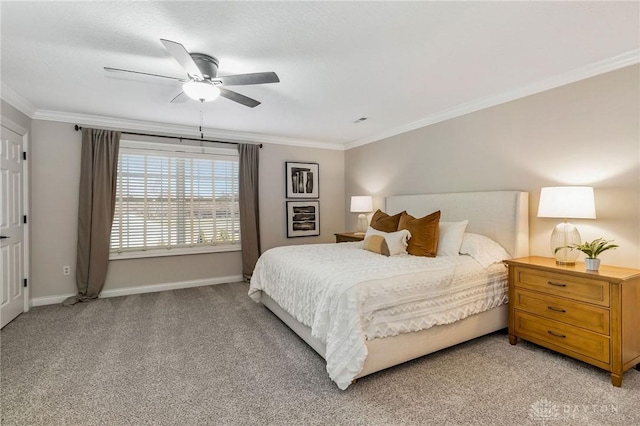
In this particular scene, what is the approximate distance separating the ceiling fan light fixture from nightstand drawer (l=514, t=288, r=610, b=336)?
3.09m

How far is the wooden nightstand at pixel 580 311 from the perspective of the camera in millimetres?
2143

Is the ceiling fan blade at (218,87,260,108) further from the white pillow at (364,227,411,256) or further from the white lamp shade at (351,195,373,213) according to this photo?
the white lamp shade at (351,195,373,213)

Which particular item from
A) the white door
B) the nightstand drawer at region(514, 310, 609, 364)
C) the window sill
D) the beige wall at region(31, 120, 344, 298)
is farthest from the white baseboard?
the nightstand drawer at region(514, 310, 609, 364)

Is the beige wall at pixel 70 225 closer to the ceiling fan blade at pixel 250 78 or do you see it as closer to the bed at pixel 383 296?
the bed at pixel 383 296

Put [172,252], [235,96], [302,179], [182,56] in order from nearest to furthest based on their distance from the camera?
[182,56] < [235,96] < [172,252] < [302,179]

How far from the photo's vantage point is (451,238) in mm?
3221

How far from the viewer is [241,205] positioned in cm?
504

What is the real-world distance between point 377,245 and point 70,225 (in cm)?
396

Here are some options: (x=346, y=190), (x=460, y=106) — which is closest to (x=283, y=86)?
(x=460, y=106)

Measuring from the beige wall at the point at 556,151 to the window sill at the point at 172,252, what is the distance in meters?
3.13

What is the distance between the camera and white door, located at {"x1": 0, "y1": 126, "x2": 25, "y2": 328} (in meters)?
3.22

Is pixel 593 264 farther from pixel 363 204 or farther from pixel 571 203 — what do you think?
pixel 363 204

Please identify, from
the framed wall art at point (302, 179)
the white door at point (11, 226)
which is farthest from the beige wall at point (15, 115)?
the framed wall art at point (302, 179)

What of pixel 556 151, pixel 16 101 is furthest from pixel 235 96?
pixel 556 151
